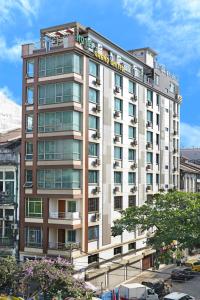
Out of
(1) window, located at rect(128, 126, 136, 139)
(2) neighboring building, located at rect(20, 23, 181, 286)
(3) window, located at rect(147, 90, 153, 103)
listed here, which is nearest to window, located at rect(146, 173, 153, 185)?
(2) neighboring building, located at rect(20, 23, 181, 286)

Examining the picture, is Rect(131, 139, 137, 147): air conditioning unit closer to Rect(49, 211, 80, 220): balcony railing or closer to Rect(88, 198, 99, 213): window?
Rect(88, 198, 99, 213): window

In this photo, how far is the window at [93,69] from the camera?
46.2 metres

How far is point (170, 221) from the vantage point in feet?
124

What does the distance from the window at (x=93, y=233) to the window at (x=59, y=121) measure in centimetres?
1051

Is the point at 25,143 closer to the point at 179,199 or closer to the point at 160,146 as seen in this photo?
the point at 179,199

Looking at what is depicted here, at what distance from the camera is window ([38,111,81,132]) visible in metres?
43.6

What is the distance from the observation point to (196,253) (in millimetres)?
69938

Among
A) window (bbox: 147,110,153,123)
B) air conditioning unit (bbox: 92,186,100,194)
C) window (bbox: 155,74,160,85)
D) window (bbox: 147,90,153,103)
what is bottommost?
air conditioning unit (bbox: 92,186,100,194)

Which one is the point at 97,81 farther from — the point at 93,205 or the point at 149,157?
the point at 149,157

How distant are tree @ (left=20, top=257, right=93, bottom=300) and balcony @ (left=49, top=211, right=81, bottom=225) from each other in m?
13.9

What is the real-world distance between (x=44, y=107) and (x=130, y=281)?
2162 cm

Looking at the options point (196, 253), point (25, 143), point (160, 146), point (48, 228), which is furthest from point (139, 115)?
point (196, 253)

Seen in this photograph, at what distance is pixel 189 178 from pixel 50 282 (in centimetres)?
5215

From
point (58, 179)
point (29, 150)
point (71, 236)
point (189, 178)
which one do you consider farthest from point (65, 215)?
point (189, 178)
